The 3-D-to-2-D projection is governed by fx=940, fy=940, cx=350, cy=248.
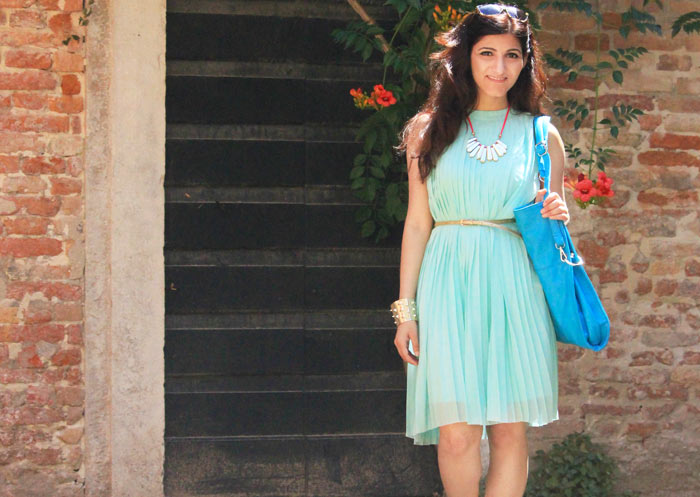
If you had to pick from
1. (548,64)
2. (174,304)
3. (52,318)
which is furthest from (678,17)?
(52,318)

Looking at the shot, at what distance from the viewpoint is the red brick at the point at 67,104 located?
13.4ft

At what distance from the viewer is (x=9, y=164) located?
13.4 ft

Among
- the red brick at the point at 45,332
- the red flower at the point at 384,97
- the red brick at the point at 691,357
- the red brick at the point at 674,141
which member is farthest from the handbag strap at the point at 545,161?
the red brick at the point at 45,332

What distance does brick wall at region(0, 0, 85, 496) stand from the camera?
4.07m

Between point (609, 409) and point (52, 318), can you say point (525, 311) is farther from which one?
point (52, 318)

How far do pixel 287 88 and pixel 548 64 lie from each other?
1199 millimetres

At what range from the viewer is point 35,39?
4070 millimetres

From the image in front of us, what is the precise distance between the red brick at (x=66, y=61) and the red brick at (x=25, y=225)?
2.16ft

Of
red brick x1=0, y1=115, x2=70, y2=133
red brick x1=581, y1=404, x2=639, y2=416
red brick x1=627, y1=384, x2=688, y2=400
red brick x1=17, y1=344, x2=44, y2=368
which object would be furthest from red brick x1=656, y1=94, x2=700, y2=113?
red brick x1=17, y1=344, x2=44, y2=368

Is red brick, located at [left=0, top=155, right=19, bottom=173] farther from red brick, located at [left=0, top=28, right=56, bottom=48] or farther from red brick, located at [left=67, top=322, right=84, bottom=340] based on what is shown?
red brick, located at [left=67, top=322, right=84, bottom=340]

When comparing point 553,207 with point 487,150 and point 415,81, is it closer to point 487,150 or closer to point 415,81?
point 487,150

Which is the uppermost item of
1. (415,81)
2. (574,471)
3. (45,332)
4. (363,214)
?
(415,81)

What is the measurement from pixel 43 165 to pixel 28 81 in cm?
37

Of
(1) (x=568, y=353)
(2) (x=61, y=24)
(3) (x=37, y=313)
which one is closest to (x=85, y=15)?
(2) (x=61, y=24)
